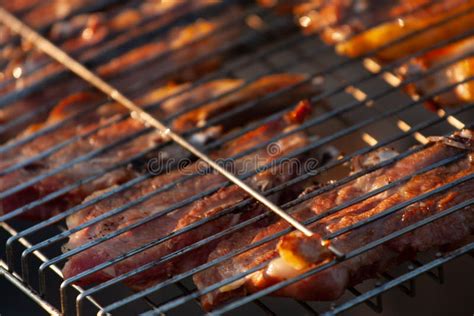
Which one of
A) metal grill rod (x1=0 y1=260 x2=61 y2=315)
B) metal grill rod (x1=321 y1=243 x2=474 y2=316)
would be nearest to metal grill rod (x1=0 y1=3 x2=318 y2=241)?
metal grill rod (x1=321 y1=243 x2=474 y2=316)

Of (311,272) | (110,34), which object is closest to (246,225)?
(311,272)

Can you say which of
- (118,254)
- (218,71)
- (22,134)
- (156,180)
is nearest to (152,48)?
(218,71)

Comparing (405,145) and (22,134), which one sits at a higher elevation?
(22,134)

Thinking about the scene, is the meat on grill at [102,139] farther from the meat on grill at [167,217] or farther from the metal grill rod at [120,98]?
the meat on grill at [167,217]

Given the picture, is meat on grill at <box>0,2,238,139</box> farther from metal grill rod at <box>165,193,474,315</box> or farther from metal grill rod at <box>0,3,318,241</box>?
metal grill rod at <box>165,193,474,315</box>

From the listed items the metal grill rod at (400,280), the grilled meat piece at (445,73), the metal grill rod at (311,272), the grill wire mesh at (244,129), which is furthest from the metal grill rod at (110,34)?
the metal grill rod at (400,280)

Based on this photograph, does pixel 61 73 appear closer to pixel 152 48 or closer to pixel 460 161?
pixel 152 48

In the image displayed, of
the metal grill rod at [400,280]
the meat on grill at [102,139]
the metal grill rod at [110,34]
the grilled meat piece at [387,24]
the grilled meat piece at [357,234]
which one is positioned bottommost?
the metal grill rod at [400,280]
